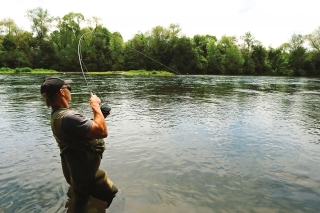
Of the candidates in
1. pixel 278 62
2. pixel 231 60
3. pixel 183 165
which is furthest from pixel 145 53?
pixel 183 165

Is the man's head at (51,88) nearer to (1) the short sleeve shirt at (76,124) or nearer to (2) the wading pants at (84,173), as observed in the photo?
(1) the short sleeve shirt at (76,124)

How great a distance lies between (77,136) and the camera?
3.88 meters

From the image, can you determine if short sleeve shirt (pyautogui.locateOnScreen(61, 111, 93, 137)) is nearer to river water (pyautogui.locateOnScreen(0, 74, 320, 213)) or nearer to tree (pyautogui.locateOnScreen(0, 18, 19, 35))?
river water (pyautogui.locateOnScreen(0, 74, 320, 213))

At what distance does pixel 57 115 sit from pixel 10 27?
4458 inches

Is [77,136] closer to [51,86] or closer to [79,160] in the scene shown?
[79,160]

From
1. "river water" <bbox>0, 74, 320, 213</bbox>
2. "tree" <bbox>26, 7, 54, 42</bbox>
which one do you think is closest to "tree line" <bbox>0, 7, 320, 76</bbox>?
"tree" <bbox>26, 7, 54, 42</bbox>

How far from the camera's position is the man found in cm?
370

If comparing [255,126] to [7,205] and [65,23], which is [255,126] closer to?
[7,205]

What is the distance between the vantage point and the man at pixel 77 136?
370 centimetres

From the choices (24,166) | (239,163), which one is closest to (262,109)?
(239,163)

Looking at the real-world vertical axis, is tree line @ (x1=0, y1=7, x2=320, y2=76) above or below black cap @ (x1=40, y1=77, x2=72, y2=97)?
above

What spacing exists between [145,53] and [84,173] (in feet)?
321

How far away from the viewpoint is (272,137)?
10.8 m

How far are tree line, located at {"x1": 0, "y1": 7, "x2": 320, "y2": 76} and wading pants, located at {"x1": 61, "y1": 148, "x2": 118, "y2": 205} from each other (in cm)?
8483
